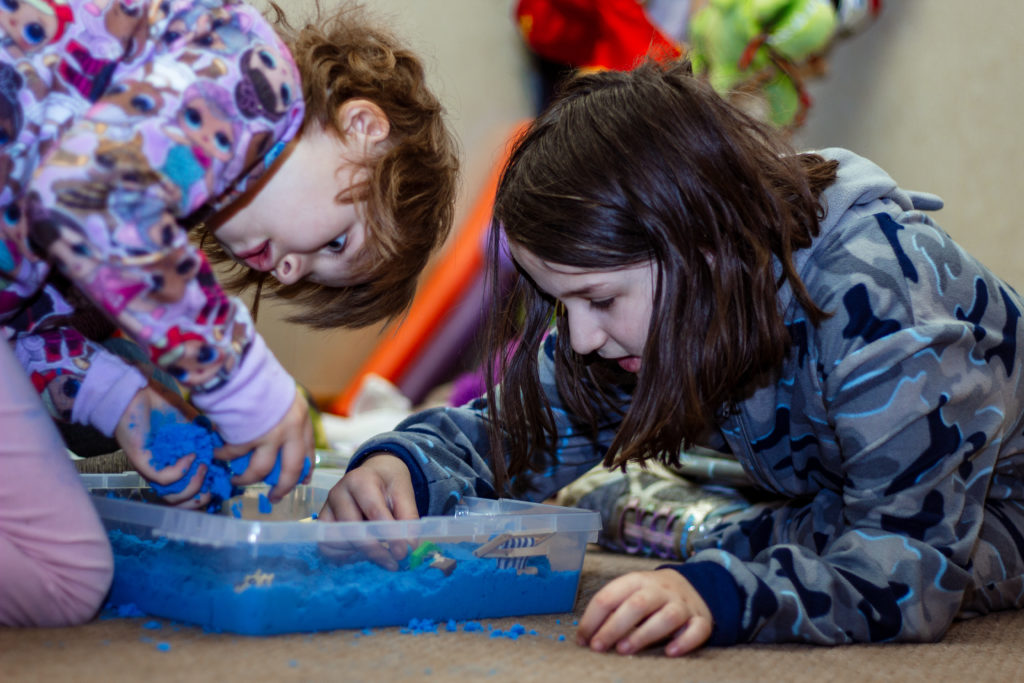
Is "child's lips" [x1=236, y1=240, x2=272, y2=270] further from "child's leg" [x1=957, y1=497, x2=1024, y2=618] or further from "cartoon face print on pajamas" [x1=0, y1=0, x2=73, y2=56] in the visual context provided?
"child's leg" [x1=957, y1=497, x2=1024, y2=618]

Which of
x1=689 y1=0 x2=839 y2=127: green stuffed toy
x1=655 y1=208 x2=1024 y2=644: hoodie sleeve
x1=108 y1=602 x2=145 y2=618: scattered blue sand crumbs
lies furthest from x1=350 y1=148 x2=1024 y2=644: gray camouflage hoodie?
x1=689 y1=0 x2=839 y2=127: green stuffed toy

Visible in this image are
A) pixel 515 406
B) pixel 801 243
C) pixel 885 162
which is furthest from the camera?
pixel 885 162

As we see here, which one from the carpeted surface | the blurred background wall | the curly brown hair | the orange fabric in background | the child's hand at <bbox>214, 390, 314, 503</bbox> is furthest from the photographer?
the orange fabric in background

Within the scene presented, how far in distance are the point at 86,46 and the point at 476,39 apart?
5.69 feet

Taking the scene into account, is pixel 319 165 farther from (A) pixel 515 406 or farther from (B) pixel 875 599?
(B) pixel 875 599

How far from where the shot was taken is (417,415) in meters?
1.00

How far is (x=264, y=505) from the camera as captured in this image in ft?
2.87

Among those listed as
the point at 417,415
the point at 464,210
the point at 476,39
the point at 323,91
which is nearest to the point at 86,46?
the point at 323,91

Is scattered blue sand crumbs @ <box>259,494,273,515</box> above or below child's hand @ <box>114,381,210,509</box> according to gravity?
below

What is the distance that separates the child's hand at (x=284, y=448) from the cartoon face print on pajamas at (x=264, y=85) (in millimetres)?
204

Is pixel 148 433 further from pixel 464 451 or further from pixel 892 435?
pixel 892 435

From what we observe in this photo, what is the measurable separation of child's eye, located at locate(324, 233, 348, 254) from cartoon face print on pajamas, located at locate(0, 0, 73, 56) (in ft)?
0.85

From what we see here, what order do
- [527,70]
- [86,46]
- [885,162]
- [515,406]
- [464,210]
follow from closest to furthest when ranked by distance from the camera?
[86,46] → [515,406] → [885,162] → [464,210] → [527,70]

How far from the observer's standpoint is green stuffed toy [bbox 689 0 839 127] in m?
1.76
